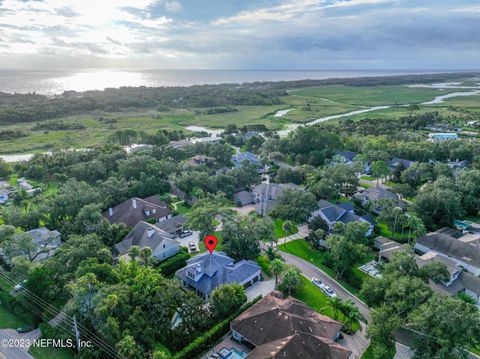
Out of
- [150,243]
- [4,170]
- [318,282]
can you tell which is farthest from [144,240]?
[4,170]

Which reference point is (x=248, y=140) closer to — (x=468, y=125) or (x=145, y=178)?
(x=145, y=178)

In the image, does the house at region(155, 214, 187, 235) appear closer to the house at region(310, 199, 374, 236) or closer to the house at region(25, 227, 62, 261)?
the house at region(25, 227, 62, 261)

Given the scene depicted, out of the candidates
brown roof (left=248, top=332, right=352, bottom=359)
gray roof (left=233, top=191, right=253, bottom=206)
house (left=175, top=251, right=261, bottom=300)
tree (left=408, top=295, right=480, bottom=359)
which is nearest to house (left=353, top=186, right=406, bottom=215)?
gray roof (left=233, top=191, right=253, bottom=206)

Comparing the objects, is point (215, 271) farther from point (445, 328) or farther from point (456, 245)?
point (456, 245)

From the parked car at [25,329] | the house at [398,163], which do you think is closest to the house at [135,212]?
the parked car at [25,329]

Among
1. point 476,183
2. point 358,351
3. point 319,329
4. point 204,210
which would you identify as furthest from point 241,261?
Result: point 476,183
